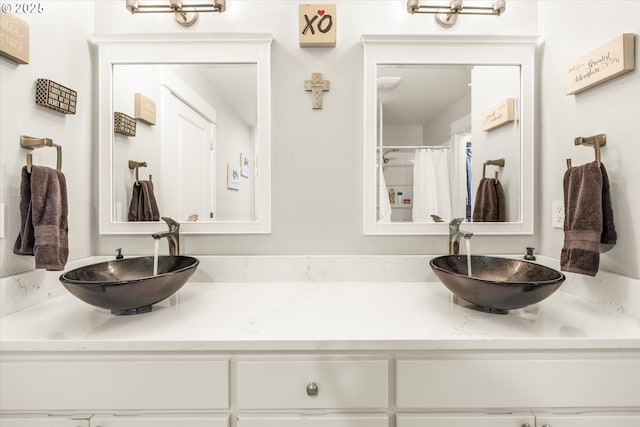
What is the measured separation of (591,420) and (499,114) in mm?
1219

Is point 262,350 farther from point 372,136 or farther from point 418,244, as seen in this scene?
point 372,136

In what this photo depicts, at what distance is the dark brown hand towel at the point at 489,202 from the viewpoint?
1514 millimetres

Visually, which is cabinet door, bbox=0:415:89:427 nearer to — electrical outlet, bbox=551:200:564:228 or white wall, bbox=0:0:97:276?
white wall, bbox=0:0:97:276

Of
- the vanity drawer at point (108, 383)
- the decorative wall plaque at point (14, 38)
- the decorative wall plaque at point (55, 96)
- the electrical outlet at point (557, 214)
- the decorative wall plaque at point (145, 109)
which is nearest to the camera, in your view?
the vanity drawer at point (108, 383)

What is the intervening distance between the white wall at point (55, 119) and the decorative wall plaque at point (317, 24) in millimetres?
984

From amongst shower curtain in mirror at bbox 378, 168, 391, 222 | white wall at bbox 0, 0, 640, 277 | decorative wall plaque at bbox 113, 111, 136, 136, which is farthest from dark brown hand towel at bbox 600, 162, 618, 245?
decorative wall plaque at bbox 113, 111, 136, 136

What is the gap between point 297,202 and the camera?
1.54 meters

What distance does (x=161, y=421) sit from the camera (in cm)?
89

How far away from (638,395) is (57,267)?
5.96 ft

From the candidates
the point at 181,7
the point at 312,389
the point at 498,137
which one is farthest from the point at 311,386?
the point at 181,7

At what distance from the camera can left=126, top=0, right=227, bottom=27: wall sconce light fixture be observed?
140cm

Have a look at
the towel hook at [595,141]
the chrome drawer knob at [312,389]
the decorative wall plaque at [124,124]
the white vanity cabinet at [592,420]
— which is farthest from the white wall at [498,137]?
the decorative wall plaque at [124,124]

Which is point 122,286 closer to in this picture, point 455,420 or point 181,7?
point 455,420

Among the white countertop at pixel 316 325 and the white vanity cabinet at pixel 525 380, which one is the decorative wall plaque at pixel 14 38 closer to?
the white countertop at pixel 316 325
